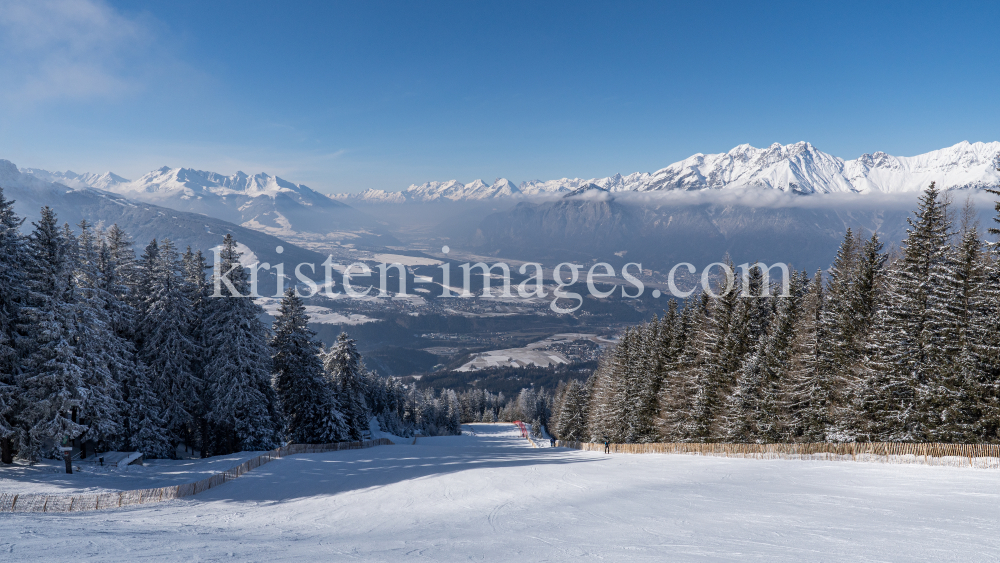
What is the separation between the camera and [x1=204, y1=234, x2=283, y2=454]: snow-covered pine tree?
34438mm

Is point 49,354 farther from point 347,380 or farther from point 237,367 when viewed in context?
point 347,380

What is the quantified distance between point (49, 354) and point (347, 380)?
25728 mm

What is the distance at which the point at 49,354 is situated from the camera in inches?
968

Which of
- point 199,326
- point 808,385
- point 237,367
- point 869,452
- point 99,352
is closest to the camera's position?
point 869,452

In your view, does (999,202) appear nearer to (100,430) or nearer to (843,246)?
(843,246)

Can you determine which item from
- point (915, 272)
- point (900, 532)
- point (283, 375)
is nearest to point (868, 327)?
point (915, 272)

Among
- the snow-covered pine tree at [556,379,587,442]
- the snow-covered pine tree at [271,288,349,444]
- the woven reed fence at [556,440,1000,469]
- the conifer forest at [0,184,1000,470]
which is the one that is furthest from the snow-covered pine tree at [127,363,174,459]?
the snow-covered pine tree at [556,379,587,442]

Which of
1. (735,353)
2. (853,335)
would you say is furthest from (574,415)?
(853,335)

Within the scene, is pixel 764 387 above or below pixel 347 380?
above

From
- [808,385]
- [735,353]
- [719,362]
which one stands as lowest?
[808,385]

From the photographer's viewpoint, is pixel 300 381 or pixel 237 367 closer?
pixel 237 367

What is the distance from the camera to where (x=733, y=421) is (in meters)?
36.6

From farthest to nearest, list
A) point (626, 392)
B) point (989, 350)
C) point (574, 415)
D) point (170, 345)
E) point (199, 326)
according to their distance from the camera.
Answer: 1. point (574, 415)
2. point (626, 392)
3. point (199, 326)
4. point (170, 345)
5. point (989, 350)

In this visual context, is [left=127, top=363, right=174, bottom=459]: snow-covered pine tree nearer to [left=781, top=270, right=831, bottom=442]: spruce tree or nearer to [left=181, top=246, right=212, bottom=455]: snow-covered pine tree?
[left=181, top=246, right=212, bottom=455]: snow-covered pine tree
